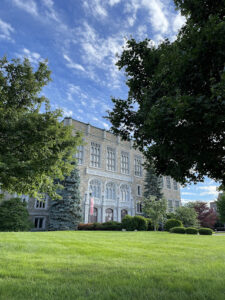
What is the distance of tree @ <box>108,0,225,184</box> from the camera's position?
3537 millimetres

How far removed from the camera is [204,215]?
41.4 m

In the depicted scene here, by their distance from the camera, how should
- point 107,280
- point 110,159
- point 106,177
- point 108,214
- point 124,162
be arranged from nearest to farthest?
point 107,280 < point 108,214 < point 106,177 < point 110,159 < point 124,162

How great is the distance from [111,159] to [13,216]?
60.3 feet

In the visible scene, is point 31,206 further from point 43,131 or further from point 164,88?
point 164,88

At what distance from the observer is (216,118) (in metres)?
3.55

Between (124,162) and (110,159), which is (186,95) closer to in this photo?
(110,159)

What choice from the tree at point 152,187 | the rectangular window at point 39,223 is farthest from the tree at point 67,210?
the tree at point 152,187

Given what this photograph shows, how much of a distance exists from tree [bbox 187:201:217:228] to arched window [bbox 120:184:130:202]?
12817 mm

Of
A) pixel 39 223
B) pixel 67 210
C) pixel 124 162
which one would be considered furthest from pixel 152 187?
pixel 39 223

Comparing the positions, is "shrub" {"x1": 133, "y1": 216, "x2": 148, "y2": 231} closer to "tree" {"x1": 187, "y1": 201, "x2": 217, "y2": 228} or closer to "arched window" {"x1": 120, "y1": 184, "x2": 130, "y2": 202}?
"arched window" {"x1": 120, "y1": 184, "x2": 130, "y2": 202}

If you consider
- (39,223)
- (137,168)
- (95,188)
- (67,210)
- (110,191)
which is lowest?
(39,223)

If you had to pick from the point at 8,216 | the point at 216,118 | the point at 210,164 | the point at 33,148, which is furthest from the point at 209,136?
the point at 8,216

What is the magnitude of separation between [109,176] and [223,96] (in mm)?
31066

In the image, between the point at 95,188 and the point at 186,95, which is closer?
the point at 186,95
